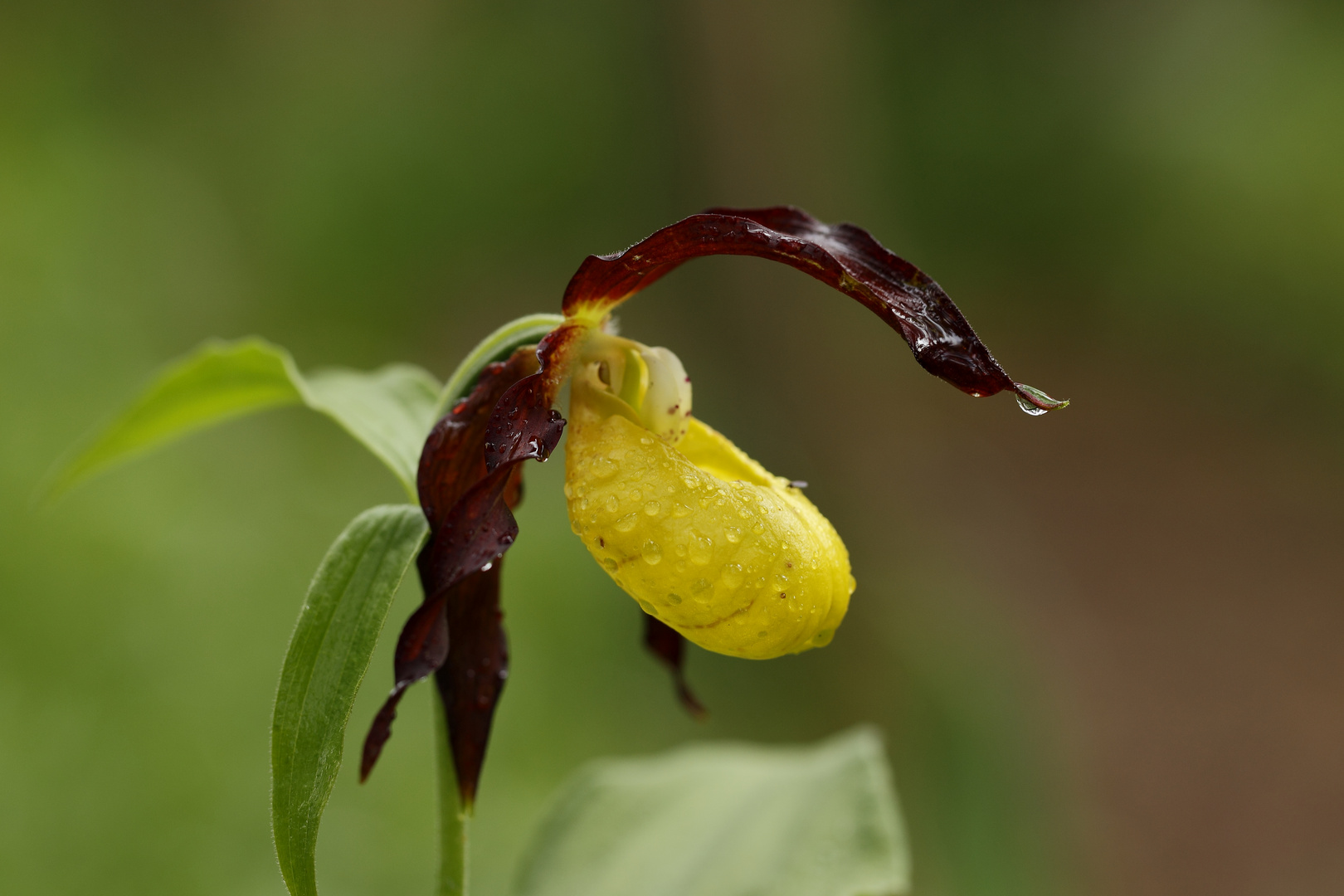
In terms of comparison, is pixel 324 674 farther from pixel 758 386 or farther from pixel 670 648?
pixel 758 386

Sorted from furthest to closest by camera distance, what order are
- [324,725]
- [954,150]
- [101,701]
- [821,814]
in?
[954,150] < [101,701] < [821,814] < [324,725]

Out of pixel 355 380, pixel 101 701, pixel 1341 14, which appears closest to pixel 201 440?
pixel 101 701

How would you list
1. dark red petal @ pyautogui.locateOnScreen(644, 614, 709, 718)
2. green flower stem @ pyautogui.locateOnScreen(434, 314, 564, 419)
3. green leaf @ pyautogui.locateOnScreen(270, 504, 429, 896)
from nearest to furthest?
green leaf @ pyautogui.locateOnScreen(270, 504, 429, 896) < green flower stem @ pyautogui.locateOnScreen(434, 314, 564, 419) < dark red petal @ pyautogui.locateOnScreen(644, 614, 709, 718)

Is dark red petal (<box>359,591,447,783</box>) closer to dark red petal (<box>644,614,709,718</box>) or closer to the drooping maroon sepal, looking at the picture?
the drooping maroon sepal

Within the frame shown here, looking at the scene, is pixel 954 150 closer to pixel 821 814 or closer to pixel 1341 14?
pixel 1341 14

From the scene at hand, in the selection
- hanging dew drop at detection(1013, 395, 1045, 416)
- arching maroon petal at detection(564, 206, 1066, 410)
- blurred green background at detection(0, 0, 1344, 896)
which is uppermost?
arching maroon petal at detection(564, 206, 1066, 410)

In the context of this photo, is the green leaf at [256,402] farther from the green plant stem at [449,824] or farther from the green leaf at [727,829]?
the green leaf at [727,829]

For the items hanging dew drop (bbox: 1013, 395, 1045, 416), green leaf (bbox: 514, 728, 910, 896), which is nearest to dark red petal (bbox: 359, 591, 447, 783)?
hanging dew drop (bbox: 1013, 395, 1045, 416)
